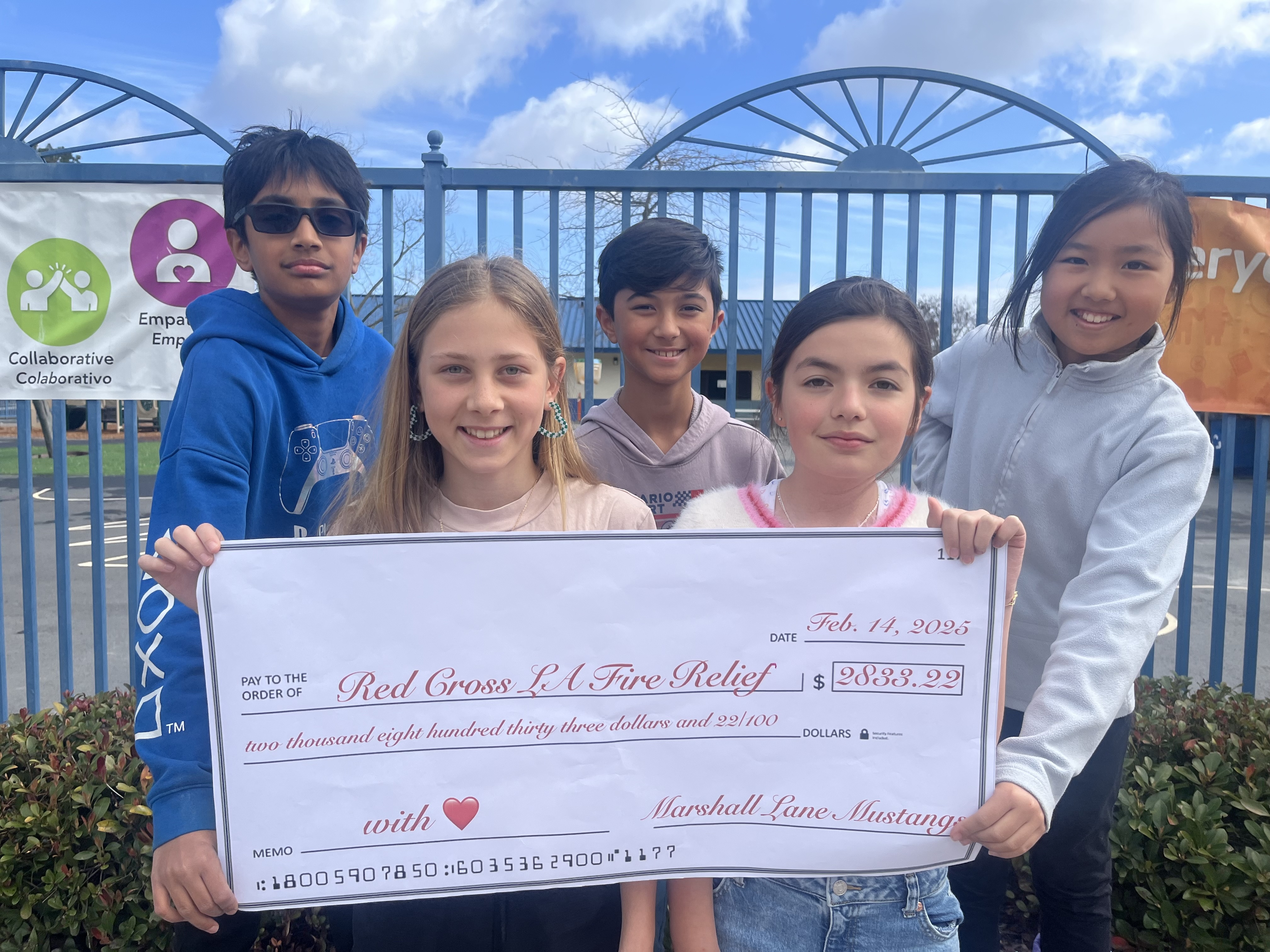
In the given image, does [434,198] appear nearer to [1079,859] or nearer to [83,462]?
[1079,859]

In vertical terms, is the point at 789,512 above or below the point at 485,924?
above

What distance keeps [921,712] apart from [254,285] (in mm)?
3079

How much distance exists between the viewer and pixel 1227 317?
3361 mm

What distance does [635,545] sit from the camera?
57.3 inches

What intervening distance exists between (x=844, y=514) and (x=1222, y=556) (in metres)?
2.62

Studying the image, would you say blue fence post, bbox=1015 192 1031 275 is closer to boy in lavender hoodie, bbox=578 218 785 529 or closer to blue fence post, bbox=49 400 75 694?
boy in lavender hoodie, bbox=578 218 785 529

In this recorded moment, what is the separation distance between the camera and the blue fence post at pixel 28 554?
11.2ft

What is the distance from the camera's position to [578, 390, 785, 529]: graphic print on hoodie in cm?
215

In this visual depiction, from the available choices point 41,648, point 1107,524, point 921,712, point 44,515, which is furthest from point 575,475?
point 44,515

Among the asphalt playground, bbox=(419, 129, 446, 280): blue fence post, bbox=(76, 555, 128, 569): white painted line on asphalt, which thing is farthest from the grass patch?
bbox=(419, 129, 446, 280): blue fence post

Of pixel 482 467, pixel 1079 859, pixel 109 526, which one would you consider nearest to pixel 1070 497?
pixel 1079 859

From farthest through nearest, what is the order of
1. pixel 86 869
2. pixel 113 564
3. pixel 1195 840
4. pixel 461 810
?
pixel 113 564 → pixel 86 869 → pixel 1195 840 → pixel 461 810

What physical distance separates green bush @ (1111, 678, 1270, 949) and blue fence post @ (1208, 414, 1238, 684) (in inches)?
29.5

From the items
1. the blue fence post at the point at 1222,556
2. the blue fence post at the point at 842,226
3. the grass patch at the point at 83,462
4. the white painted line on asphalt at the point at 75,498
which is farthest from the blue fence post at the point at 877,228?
the grass patch at the point at 83,462
